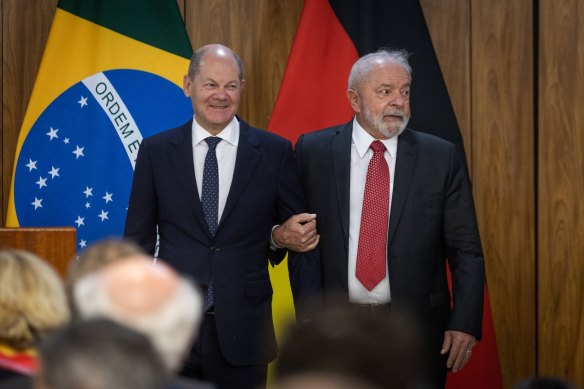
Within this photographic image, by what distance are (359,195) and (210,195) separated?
56 centimetres

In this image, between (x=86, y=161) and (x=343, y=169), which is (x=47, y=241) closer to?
(x=343, y=169)

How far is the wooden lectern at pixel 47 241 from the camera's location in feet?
9.77

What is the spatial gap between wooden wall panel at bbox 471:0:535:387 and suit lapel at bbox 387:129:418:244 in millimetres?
1081

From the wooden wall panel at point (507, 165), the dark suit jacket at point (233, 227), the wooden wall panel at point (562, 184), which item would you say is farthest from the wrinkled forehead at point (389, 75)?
the wooden wall panel at point (562, 184)

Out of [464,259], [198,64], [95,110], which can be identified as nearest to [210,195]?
[198,64]

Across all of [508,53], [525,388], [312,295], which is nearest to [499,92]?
[508,53]

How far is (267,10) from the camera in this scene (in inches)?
193

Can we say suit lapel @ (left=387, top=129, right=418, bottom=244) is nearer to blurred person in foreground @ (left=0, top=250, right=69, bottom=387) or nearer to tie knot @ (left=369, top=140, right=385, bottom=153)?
tie knot @ (left=369, top=140, right=385, bottom=153)

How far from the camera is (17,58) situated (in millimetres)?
4945

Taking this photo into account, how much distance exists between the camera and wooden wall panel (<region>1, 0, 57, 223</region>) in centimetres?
494

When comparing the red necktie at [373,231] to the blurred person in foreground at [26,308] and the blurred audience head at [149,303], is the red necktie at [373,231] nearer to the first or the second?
the blurred person in foreground at [26,308]

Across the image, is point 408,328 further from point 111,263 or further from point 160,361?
point 111,263

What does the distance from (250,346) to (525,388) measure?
2.09 metres

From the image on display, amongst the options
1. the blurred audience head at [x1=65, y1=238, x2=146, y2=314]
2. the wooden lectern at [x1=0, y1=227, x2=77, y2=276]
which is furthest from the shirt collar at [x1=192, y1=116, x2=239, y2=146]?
the blurred audience head at [x1=65, y1=238, x2=146, y2=314]
